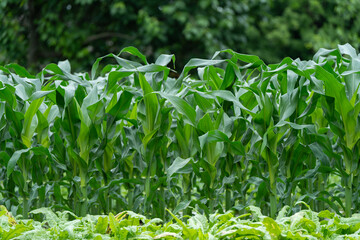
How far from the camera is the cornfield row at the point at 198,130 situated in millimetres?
2018

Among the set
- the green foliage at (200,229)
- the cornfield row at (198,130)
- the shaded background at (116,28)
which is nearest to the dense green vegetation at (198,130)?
the cornfield row at (198,130)

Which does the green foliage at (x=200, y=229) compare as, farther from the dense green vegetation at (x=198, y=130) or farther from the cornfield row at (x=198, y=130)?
the cornfield row at (x=198, y=130)

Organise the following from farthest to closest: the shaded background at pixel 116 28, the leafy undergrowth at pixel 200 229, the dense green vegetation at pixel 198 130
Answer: the shaded background at pixel 116 28
the dense green vegetation at pixel 198 130
the leafy undergrowth at pixel 200 229

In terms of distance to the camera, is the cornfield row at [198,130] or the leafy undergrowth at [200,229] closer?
the leafy undergrowth at [200,229]

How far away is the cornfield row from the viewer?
2.02 m

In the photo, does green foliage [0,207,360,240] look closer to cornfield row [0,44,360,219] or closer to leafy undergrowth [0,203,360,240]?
leafy undergrowth [0,203,360,240]

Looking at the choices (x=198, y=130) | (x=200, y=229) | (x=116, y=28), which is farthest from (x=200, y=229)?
(x=116, y=28)

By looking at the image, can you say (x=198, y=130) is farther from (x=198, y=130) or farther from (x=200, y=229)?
(x=200, y=229)

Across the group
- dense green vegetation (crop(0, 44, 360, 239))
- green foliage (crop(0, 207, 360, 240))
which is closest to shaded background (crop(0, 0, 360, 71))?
dense green vegetation (crop(0, 44, 360, 239))

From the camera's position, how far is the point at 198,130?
2.08 metres

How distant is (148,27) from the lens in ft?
25.9

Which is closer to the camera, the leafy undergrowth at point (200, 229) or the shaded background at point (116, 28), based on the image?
the leafy undergrowth at point (200, 229)

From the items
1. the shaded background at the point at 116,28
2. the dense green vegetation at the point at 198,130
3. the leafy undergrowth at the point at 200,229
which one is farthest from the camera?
the shaded background at the point at 116,28

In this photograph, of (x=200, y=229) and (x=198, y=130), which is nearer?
(x=200, y=229)
